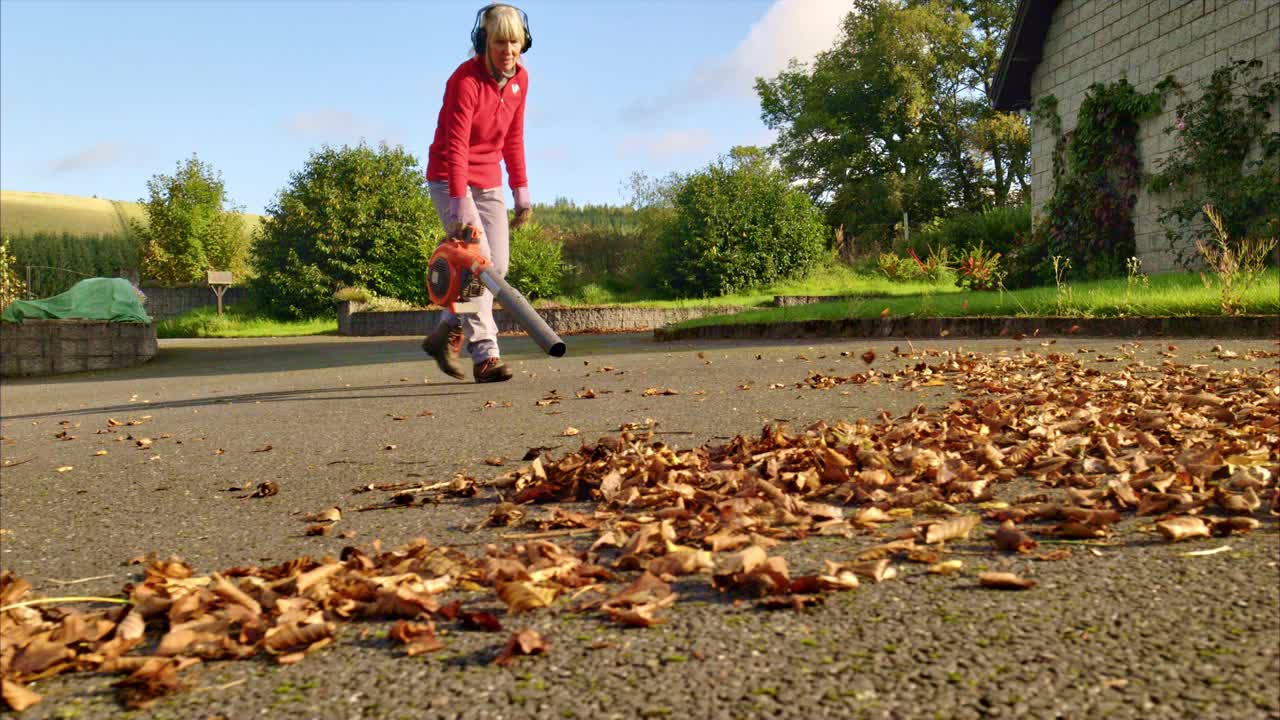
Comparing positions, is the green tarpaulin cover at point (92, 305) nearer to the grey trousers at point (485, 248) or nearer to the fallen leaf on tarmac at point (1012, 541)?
the grey trousers at point (485, 248)

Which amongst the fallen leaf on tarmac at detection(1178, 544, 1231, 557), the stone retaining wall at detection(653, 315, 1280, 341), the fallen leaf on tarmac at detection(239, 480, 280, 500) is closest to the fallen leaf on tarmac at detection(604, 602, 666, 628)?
the fallen leaf on tarmac at detection(1178, 544, 1231, 557)

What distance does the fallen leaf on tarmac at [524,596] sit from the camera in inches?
70.4

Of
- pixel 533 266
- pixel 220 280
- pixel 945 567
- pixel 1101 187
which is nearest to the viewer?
pixel 945 567

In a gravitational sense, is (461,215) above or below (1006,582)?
above

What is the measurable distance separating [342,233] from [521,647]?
2747 centimetres

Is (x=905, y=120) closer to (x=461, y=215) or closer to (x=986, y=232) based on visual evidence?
(x=986, y=232)

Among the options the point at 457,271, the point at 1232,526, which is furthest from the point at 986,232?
the point at 1232,526

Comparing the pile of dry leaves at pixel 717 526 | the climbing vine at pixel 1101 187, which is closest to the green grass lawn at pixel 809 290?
the climbing vine at pixel 1101 187

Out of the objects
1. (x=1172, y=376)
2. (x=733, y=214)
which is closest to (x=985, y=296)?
(x=1172, y=376)

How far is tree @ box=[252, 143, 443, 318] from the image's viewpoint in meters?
27.3

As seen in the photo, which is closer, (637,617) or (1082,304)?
(637,617)

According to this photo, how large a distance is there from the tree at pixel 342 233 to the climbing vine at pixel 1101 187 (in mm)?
16585

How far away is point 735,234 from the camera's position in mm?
22188

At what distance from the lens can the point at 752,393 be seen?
18.4 ft
